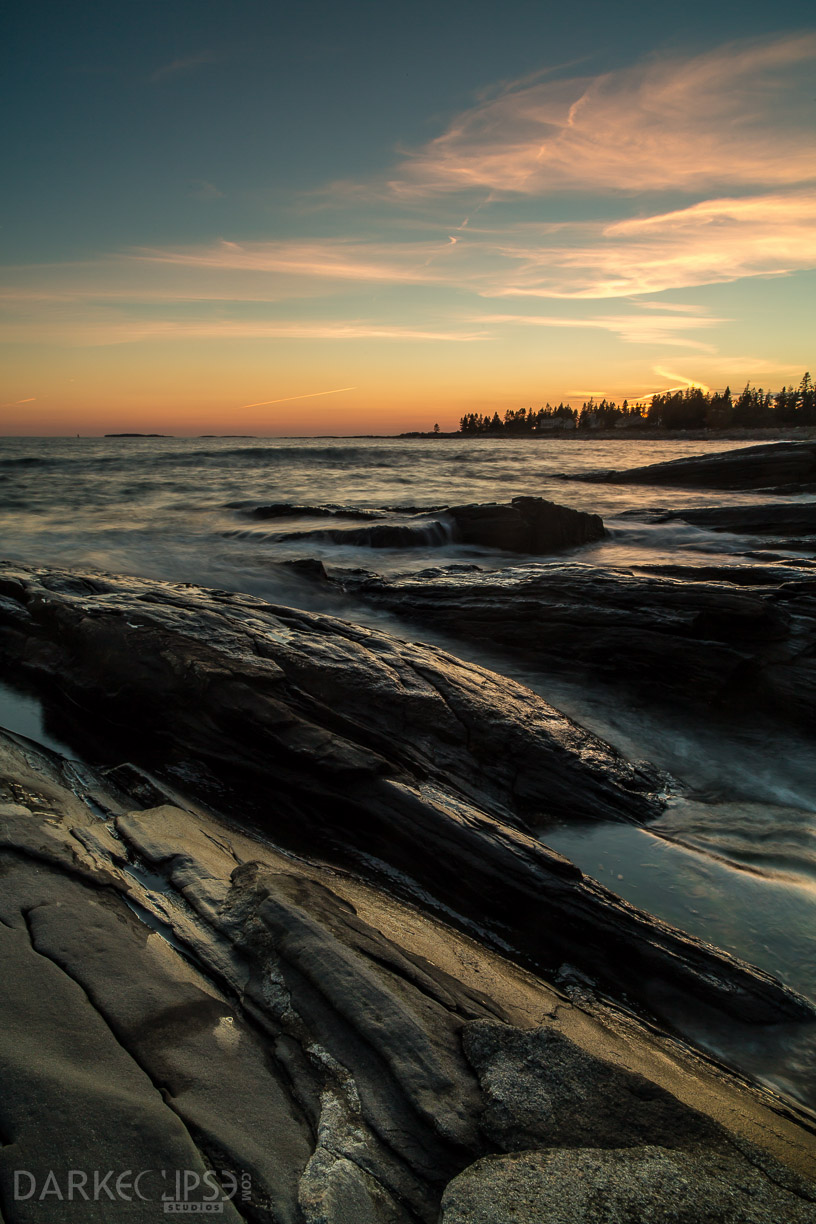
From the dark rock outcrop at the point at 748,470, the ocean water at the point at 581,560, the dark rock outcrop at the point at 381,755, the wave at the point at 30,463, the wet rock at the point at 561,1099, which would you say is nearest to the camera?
the wet rock at the point at 561,1099

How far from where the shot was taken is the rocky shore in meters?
1.76

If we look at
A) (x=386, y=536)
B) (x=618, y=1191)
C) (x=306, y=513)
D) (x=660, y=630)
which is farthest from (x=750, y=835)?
(x=306, y=513)

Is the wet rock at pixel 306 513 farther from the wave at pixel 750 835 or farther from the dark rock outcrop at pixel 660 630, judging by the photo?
the wave at pixel 750 835

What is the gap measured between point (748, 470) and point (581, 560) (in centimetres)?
1670

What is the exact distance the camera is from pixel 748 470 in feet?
84.4

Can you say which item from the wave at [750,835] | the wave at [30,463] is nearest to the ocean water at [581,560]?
the wave at [750,835]

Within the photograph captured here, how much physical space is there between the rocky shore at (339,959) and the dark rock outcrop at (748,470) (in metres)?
21.7

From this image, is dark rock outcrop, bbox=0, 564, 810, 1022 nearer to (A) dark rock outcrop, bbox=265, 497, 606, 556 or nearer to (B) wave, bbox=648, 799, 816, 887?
(B) wave, bbox=648, 799, 816, 887

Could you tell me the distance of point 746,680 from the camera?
682 cm

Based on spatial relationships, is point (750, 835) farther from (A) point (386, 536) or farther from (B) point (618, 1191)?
(A) point (386, 536)

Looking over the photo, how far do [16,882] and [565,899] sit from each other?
2782 mm

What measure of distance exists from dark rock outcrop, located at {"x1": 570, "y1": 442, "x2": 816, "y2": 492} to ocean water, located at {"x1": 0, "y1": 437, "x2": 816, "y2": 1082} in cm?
127

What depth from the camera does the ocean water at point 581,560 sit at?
4043 millimetres

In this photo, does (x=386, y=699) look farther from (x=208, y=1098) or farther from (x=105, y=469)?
(x=105, y=469)
